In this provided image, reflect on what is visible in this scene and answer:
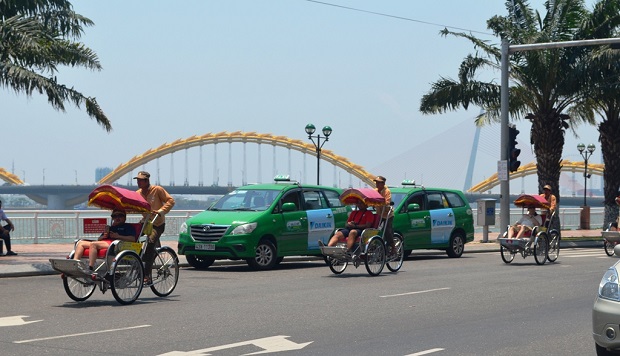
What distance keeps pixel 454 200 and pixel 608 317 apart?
17.9 meters

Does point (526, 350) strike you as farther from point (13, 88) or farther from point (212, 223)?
point (13, 88)

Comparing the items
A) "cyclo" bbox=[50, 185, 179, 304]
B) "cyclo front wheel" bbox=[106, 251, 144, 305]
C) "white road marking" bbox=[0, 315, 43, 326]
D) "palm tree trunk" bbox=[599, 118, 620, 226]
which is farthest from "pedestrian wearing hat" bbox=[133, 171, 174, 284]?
"palm tree trunk" bbox=[599, 118, 620, 226]

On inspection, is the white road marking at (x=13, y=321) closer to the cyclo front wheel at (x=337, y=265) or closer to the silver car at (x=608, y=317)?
the silver car at (x=608, y=317)

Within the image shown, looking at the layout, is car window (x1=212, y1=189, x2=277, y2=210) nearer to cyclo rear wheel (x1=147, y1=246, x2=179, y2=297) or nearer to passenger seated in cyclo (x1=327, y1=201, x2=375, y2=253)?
passenger seated in cyclo (x1=327, y1=201, x2=375, y2=253)

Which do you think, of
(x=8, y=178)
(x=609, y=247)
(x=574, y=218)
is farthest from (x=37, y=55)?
(x=8, y=178)

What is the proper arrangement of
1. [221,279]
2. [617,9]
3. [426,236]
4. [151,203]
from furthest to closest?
[617,9]
[426,236]
[221,279]
[151,203]

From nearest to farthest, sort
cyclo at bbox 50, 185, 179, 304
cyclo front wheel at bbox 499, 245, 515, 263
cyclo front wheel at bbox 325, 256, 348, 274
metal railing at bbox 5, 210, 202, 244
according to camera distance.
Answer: cyclo at bbox 50, 185, 179, 304 → cyclo front wheel at bbox 325, 256, 348, 274 → cyclo front wheel at bbox 499, 245, 515, 263 → metal railing at bbox 5, 210, 202, 244

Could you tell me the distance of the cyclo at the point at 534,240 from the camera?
71.6 feet

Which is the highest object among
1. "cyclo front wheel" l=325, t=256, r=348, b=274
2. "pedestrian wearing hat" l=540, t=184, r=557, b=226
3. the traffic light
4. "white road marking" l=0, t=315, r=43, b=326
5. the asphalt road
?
the traffic light

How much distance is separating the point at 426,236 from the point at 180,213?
1105 cm

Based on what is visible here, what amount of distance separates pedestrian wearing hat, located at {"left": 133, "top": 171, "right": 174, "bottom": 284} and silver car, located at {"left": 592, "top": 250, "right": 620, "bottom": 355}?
7.45 meters

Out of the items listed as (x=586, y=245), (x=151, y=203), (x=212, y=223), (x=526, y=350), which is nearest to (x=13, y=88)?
(x=212, y=223)

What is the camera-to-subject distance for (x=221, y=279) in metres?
18.4

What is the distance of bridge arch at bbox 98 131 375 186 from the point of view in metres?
113
